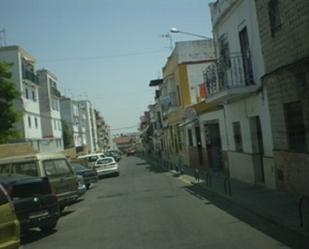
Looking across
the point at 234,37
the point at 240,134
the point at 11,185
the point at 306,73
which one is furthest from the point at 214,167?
the point at 11,185

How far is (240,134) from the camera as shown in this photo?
24.5 m

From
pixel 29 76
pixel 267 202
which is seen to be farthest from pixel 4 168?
pixel 29 76

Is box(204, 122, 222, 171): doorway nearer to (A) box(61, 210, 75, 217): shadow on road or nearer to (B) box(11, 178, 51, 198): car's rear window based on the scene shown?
(A) box(61, 210, 75, 217): shadow on road

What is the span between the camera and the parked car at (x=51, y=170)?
18.2 meters

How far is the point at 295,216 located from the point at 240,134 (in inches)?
465

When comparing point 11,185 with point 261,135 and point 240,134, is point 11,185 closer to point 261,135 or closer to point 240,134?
point 261,135

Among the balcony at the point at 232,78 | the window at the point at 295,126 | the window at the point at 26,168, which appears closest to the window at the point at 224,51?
the balcony at the point at 232,78

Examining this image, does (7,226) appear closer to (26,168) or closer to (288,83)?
(26,168)

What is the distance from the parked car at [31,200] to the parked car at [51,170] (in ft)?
12.2

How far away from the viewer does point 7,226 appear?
9.98 m

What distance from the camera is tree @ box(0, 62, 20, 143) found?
34.8 m

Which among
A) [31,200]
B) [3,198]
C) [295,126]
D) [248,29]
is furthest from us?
[248,29]

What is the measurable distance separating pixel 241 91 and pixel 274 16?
395 centimetres

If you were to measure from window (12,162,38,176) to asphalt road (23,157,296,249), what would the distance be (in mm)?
1789
